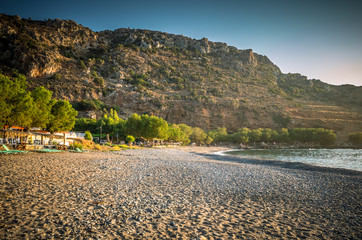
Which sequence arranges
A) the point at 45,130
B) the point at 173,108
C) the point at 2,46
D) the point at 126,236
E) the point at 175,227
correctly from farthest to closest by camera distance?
the point at 173,108 < the point at 2,46 < the point at 45,130 < the point at 175,227 < the point at 126,236

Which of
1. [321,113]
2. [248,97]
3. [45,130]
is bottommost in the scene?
[45,130]

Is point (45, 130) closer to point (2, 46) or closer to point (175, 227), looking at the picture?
point (175, 227)

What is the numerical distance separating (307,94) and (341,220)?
21298 cm

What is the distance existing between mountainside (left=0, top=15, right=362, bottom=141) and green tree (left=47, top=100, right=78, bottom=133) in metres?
63.1

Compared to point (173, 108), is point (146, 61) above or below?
above

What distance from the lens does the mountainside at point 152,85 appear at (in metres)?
109

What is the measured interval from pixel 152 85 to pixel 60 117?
10905 cm

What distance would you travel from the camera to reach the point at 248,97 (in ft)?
503

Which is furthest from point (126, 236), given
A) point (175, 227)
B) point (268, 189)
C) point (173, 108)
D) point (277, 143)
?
point (277, 143)

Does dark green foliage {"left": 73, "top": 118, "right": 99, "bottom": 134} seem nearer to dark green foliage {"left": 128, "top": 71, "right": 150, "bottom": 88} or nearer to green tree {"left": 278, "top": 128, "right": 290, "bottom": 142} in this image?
dark green foliage {"left": 128, "top": 71, "right": 150, "bottom": 88}

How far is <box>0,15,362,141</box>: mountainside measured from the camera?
109 meters

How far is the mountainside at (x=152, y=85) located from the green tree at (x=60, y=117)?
63.1 meters

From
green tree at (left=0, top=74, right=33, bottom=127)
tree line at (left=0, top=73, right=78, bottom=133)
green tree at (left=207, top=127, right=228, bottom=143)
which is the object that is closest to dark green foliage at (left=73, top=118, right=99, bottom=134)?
tree line at (left=0, top=73, right=78, bottom=133)

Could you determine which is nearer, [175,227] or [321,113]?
[175,227]
